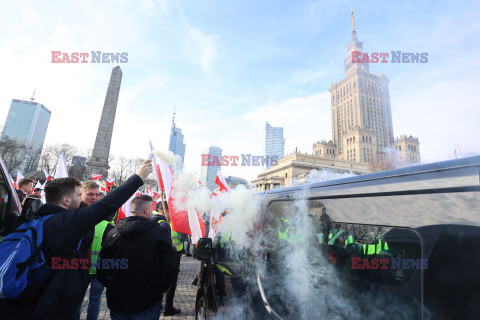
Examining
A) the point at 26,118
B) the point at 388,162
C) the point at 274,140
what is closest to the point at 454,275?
the point at 388,162

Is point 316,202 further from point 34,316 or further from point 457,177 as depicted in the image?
point 34,316

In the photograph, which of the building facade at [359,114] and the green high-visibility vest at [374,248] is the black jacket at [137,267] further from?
the building facade at [359,114]

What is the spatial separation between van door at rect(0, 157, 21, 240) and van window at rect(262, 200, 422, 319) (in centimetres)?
252

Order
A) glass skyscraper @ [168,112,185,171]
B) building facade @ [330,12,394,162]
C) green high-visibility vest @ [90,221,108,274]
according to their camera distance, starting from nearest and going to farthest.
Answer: green high-visibility vest @ [90,221,108,274] < building facade @ [330,12,394,162] < glass skyscraper @ [168,112,185,171]

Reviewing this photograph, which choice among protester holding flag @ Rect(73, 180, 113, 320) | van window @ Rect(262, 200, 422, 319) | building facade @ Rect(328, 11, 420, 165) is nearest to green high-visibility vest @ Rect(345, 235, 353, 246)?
van window @ Rect(262, 200, 422, 319)

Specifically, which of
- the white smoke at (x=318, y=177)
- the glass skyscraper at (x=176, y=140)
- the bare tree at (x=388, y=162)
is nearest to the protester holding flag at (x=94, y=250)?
the white smoke at (x=318, y=177)

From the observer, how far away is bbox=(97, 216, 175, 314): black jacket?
7.86ft

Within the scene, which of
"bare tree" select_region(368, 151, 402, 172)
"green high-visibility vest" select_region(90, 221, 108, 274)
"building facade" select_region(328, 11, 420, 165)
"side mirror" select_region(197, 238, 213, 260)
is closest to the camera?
"side mirror" select_region(197, 238, 213, 260)

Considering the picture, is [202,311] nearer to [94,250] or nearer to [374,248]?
[94,250]

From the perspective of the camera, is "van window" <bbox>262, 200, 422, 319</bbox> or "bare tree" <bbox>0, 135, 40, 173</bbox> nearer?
"van window" <bbox>262, 200, 422, 319</bbox>

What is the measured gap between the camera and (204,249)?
10.1 feet

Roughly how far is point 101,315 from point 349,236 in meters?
4.88

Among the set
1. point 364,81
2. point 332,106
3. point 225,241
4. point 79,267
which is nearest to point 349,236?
point 225,241

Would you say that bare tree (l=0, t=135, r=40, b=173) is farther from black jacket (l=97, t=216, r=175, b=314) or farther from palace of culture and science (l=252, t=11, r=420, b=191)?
palace of culture and science (l=252, t=11, r=420, b=191)
